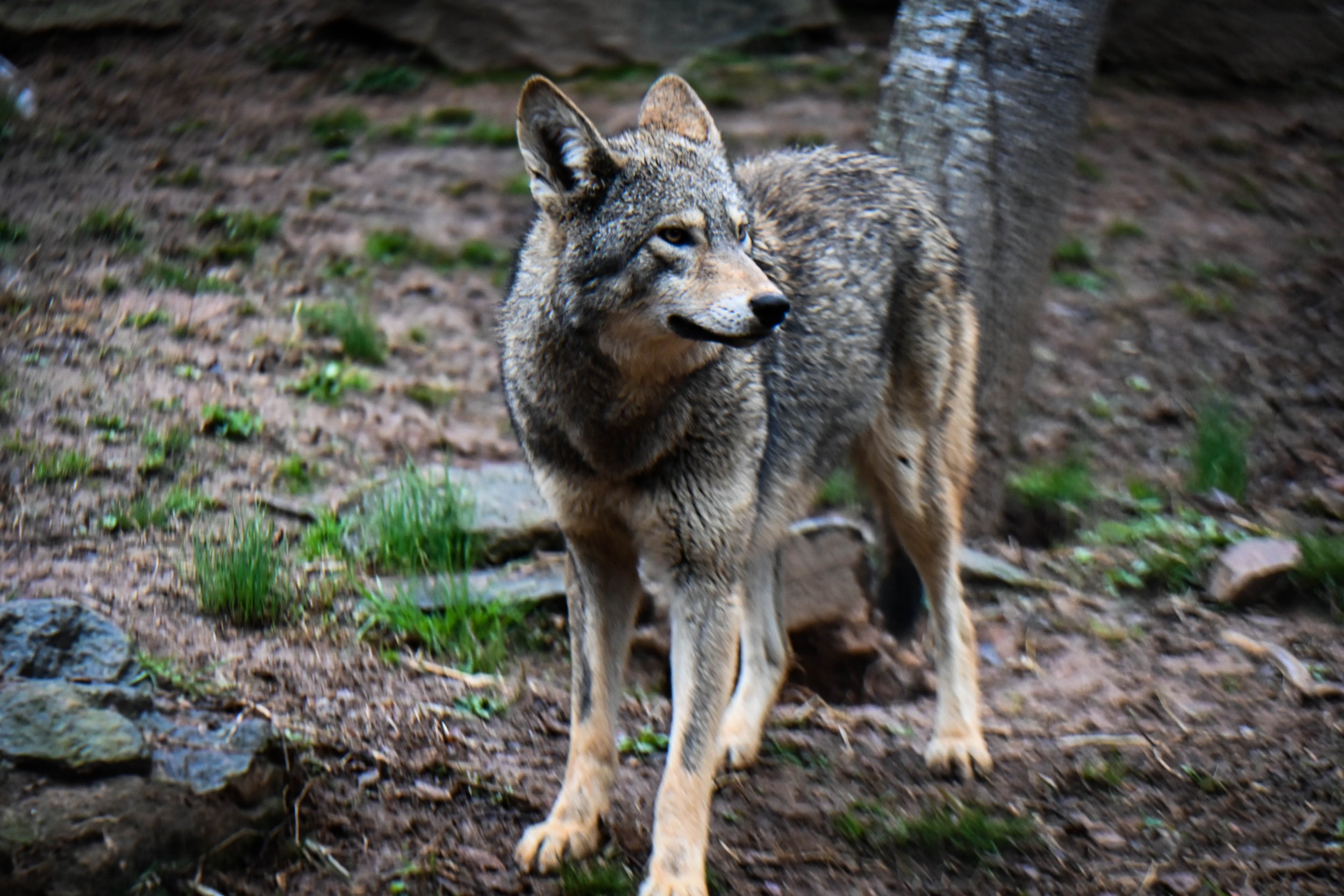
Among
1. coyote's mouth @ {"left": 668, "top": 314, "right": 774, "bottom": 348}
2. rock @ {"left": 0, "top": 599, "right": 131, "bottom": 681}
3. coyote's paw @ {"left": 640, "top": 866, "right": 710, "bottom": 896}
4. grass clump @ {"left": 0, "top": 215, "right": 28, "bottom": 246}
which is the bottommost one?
coyote's paw @ {"left": 640, "top": 866, "right": 710, "bottom": 896}

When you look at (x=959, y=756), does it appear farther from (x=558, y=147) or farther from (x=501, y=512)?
(x=558, y=147)

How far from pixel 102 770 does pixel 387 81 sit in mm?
7417

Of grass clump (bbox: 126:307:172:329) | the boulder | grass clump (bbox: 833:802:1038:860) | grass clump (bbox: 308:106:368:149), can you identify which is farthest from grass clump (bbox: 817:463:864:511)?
grass clump (bbox: 308:106:368:149)

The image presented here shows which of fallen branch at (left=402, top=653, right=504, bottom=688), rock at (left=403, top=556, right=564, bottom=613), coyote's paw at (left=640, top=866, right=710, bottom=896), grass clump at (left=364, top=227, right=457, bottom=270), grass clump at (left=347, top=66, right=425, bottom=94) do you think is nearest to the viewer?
coyote's paw at (left=640, top=866, right=710, bottom=896)

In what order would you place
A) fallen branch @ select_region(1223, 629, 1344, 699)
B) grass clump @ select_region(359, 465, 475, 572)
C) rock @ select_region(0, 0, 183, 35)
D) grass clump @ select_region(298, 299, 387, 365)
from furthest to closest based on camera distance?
rock @ select_region(0, 0, 183, 35) < grass clump @ select_region(298, 299, 387, 365) < grass clump @ select_region(359, 465, 475, 572) < fallen branch @ select_region(1223, 629, 1344, 699)

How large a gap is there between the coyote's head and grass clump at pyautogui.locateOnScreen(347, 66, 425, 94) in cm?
634

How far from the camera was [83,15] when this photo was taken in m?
9.23

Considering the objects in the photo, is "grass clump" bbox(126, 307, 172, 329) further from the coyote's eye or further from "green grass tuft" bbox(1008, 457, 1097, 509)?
"green grass tuft" bbox(1008, 457, 1097, 509)

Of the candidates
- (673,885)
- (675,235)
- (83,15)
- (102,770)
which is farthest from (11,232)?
(673,885)

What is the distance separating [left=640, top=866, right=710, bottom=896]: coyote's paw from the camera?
3260 millimetres

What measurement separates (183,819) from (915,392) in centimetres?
288

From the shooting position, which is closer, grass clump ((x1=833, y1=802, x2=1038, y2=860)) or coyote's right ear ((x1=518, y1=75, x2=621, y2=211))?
coyote's right ear ((x1=518, y1=75, x2=621, y2=211))

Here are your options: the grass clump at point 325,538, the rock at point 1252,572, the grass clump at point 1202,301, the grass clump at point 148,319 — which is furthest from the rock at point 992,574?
the grass clump at point 148,319

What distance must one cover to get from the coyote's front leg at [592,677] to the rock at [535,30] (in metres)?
6.58
